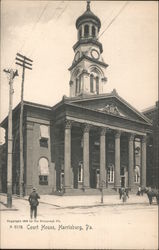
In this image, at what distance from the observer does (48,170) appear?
110ft

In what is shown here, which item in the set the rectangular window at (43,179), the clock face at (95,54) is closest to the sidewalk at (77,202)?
the rectangular window at (43,179)

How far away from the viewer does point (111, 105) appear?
36.5m

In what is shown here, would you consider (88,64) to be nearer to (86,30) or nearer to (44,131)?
(86,30)

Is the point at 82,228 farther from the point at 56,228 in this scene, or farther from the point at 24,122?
the point at 24,122

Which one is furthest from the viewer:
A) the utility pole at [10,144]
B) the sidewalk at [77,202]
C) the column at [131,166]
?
the column at [131,166]

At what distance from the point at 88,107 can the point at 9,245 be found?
24.9 meters

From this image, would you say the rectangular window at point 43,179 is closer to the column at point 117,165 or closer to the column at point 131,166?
the column at point 117,165

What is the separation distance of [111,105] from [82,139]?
564 centimetres

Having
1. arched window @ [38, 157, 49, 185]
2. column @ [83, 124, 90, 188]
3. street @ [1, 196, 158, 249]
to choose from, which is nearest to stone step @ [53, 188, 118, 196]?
column @ [83, 124, 90, 188]

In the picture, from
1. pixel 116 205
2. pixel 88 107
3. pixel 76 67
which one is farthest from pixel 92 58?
pixel 116 205

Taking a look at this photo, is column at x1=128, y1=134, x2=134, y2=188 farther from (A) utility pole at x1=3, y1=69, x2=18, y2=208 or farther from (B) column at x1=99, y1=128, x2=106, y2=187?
(A) utility pole at x1=3, y1=69, x2=18, y2=208

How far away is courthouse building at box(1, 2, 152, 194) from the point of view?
106 feet

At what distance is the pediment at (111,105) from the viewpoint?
3406 centimetres

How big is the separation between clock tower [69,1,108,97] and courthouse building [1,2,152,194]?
5.6 inches
